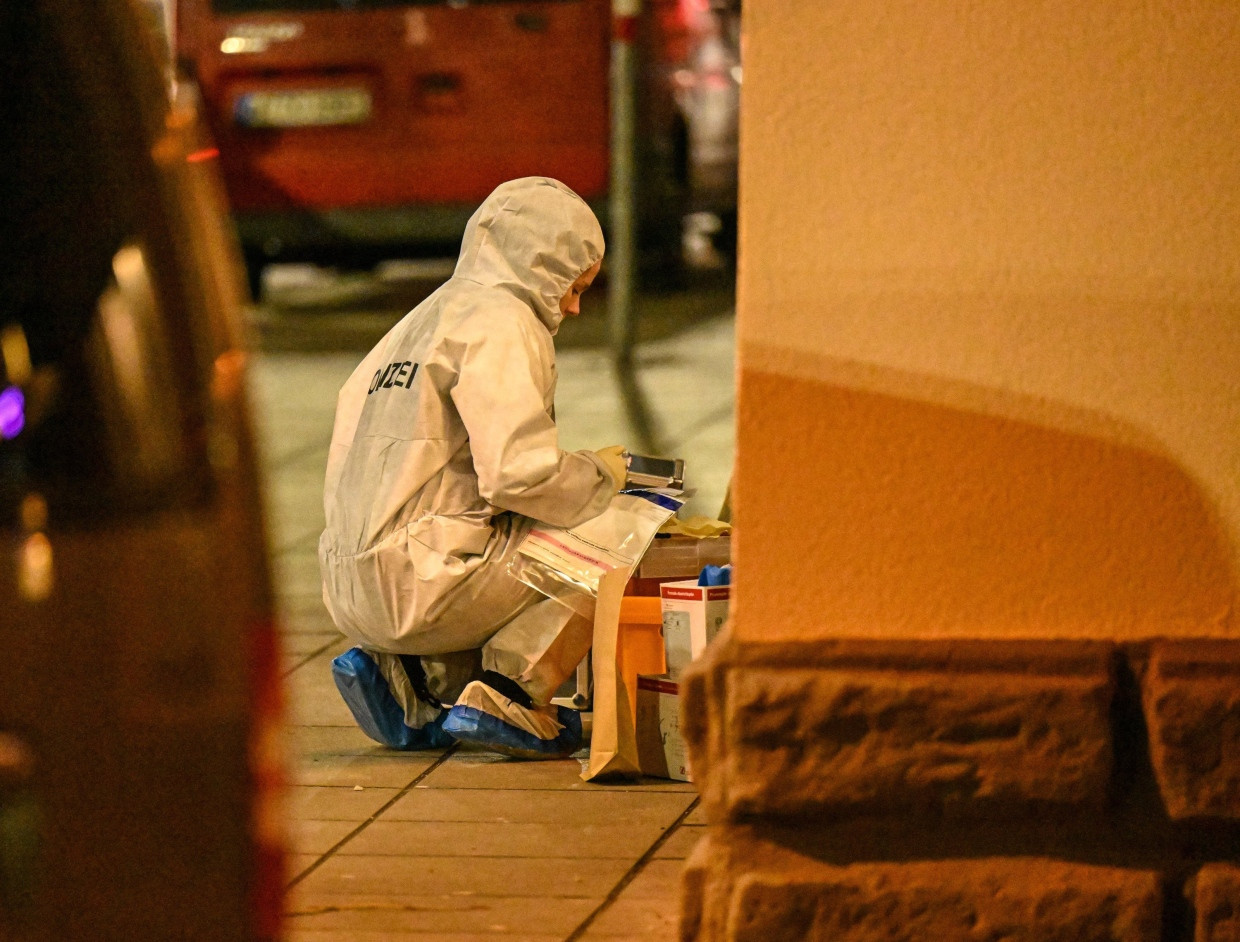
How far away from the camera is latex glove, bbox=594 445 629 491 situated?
15.7 ft

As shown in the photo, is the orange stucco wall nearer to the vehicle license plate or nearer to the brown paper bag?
the brown paper bag

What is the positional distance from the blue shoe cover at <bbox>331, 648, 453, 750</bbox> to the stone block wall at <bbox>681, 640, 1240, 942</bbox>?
65.7 inches

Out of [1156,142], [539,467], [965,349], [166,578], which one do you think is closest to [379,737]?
[539,467]

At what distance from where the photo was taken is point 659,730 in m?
4.52

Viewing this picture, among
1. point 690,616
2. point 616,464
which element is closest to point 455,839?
point 690,616

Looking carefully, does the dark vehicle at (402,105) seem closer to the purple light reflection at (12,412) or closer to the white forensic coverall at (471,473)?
the white forensic coverall at (471,473)

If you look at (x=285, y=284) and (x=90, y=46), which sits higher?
(x=90, y=46)

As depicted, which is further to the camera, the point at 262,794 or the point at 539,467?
the point at 539,467

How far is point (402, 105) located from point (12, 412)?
963cm

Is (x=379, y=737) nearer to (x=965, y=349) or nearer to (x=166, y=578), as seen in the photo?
(x=965, y=349)

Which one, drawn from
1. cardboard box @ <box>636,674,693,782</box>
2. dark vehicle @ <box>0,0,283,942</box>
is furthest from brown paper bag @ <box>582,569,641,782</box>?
dark vehicle @ <box>0,0,283,942</box>

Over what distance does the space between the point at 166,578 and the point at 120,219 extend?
0.41 metres

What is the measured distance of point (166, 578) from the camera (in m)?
2.03

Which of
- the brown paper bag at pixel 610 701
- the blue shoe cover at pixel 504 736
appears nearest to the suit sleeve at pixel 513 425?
the brown paper bag at pixel 610 701
